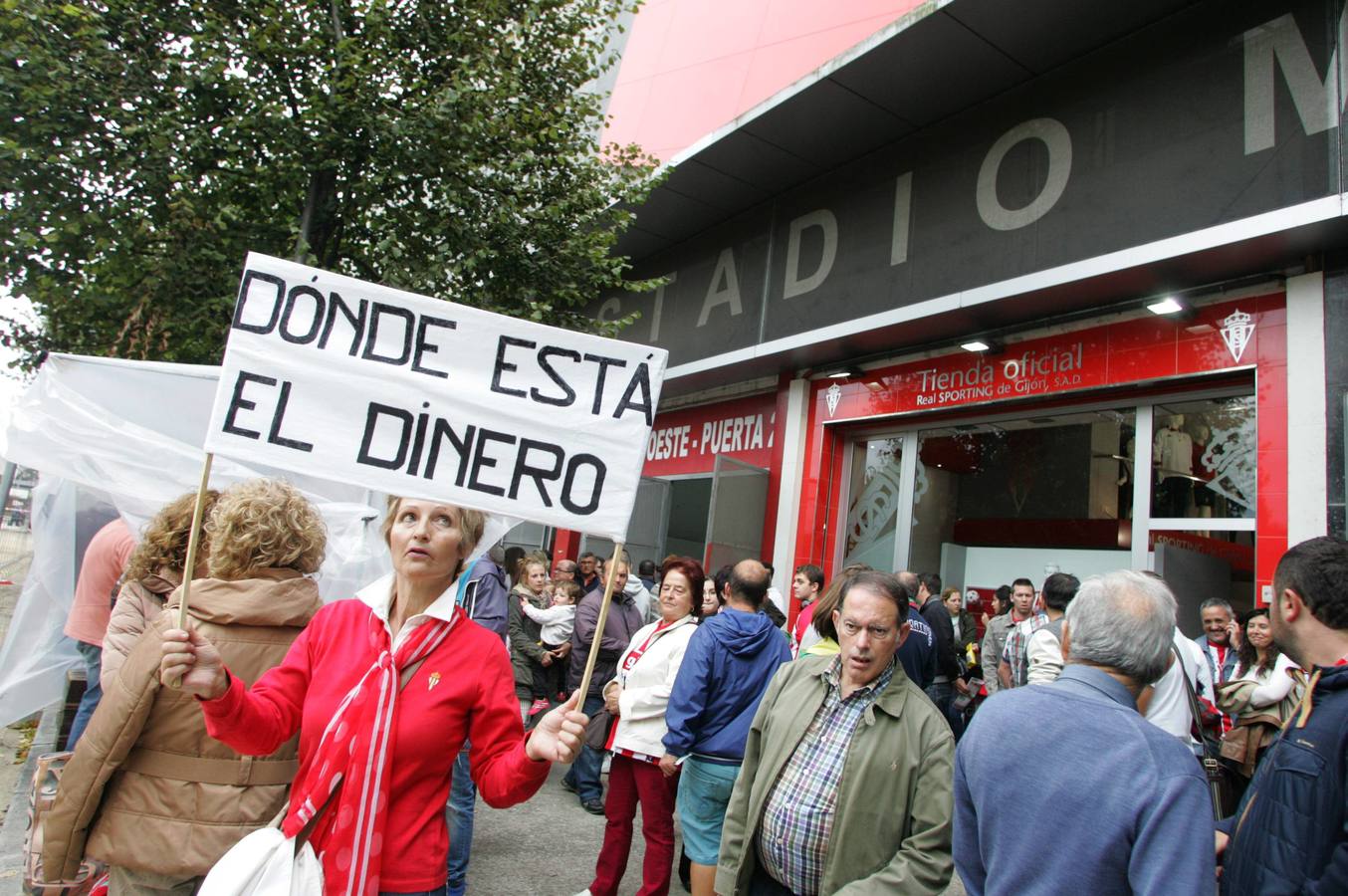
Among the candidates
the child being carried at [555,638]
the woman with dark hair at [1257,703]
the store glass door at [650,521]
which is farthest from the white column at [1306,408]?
the store glass door at [650,521]

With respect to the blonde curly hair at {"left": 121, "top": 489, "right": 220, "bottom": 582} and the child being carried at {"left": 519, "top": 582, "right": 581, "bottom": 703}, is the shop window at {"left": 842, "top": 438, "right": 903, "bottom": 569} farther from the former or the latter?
the blonde curly hair at {"left": 121, "top": 489, "right": 220, "bottom": 582}

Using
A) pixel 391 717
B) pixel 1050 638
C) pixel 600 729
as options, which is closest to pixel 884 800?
pixel 391 717

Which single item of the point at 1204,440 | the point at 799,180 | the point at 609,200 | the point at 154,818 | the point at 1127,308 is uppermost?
the point at 799,180

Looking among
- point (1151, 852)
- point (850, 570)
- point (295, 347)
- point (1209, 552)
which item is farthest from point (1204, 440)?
point (295, 347)

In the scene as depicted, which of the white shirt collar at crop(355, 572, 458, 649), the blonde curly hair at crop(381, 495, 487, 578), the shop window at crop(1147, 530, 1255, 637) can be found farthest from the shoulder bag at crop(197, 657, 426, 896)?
the shop window at crop(1147, 530, 1255, 637)

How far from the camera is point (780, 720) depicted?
3.21 metres

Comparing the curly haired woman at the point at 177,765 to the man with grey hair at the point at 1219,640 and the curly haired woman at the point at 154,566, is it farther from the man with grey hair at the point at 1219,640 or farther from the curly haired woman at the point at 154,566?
the man with grey hair at the point at 1219,640

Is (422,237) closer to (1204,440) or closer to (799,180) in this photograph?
(799,180)

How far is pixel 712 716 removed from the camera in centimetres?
454

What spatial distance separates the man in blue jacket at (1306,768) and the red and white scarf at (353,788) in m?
2.15

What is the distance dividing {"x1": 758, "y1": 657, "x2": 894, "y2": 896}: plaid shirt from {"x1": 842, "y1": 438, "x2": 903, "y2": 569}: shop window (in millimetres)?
7854

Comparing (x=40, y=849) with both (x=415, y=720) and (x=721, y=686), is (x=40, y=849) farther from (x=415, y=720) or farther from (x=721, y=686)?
(x=721, y=686)

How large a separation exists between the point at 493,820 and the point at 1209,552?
20.6ft

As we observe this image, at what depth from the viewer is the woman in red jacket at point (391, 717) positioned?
2191 mm
